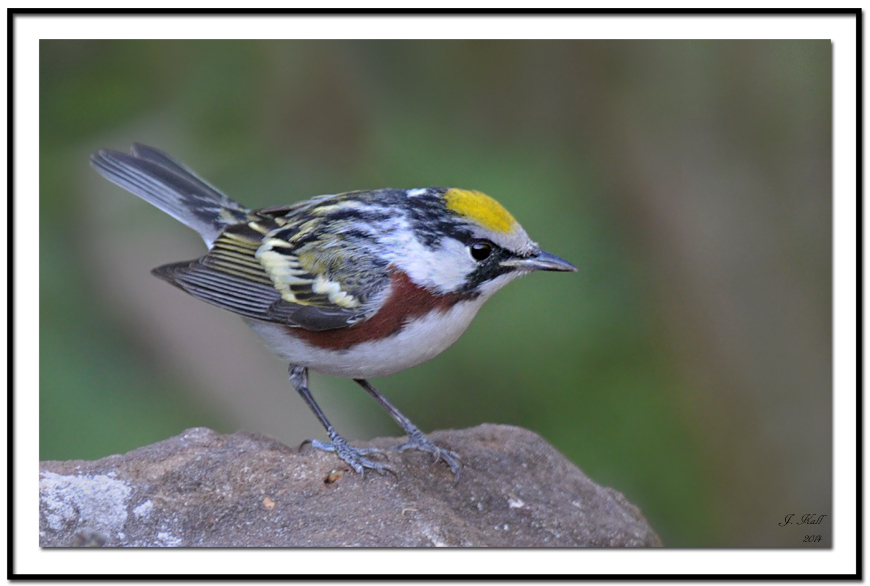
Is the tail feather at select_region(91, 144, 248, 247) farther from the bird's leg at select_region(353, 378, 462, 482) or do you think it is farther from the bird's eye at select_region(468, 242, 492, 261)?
the bird's eye at select_region(468, 242, 492, 261)

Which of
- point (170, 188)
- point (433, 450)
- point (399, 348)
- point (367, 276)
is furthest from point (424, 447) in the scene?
point (170, 188)

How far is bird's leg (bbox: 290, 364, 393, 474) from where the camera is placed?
4.39 m

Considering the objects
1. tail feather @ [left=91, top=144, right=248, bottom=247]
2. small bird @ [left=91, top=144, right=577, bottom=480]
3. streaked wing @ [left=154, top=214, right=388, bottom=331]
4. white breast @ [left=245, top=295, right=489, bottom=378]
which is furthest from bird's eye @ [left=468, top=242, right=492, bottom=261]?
tail feather @ [left=91, top=144, right=248, bottom=247]

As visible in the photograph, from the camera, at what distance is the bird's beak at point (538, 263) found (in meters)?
4.29

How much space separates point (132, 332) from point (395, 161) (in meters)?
2.35

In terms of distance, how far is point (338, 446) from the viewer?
448cm

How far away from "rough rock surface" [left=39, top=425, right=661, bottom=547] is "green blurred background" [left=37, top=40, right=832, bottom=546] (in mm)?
1878

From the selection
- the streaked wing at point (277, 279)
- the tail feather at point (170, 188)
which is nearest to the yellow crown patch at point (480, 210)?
the streaked wing at point (277, 279)

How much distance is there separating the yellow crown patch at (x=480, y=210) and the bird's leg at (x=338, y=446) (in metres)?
1.26

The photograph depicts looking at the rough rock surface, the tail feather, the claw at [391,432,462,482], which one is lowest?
the rough rock surface

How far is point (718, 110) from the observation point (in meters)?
7.06

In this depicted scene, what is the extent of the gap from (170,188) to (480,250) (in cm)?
216
